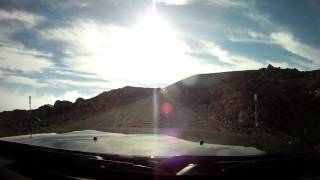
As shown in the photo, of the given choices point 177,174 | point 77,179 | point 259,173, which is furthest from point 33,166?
point 259,173

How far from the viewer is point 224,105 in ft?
96.6

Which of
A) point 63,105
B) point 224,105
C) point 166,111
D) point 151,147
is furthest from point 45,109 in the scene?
point 151,147

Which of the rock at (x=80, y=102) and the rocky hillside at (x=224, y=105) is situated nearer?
the rocky hillside at (x=224, y=105)

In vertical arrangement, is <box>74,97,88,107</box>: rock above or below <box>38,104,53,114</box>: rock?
above

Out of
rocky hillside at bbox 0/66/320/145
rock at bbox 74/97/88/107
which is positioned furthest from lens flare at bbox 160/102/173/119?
rock at bbox 74/97/88/107

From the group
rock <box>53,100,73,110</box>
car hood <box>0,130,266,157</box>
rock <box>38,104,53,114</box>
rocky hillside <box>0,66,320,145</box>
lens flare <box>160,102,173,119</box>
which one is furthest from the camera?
rock <box>53,100,73,110</box>

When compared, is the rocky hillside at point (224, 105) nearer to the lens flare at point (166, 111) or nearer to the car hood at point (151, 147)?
the lens flare at point (166, 111)

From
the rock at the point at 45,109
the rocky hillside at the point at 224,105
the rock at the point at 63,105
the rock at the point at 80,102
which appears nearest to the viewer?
the rocky hillside at the point at 224,105

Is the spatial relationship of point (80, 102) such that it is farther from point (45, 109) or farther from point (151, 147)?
point (151, 147)

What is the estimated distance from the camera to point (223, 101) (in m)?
30.8

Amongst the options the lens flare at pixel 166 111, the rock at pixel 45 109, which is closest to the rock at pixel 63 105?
the rock at pixel 45 109

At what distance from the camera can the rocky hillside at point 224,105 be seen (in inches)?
759

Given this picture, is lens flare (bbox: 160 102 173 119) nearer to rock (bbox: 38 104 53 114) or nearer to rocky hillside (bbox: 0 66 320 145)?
rocky hillside (bbox: 0 66 320 145)

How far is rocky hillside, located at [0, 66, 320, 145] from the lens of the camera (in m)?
19.3
